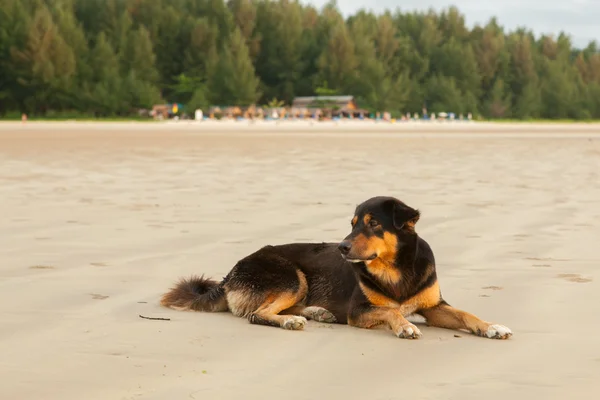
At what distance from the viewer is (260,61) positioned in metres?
114

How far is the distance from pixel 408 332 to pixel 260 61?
109480mm

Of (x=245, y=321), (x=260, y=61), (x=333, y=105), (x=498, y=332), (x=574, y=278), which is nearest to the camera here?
(x=498, y=332)

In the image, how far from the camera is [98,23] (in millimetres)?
112938

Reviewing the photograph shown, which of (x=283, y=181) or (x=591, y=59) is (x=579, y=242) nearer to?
(x=283, y=181)

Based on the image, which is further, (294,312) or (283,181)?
(283,181)

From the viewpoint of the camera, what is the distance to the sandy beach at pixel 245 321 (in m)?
4.56

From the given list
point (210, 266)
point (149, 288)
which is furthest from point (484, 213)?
point (149, 288)

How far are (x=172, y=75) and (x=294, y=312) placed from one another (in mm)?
104019

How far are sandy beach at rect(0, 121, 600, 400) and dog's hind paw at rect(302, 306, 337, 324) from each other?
16 cm

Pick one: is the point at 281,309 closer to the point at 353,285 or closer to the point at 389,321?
the point at 353,285

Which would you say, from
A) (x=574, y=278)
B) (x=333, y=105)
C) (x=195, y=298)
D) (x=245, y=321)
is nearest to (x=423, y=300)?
(x=245, y=321)

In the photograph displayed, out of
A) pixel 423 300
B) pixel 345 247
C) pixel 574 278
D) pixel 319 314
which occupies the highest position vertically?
pixel 345 247

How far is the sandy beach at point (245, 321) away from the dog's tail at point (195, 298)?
9 cm

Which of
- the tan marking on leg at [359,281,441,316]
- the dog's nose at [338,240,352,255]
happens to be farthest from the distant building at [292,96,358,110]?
the dog's nose at [338,240,352,255]
